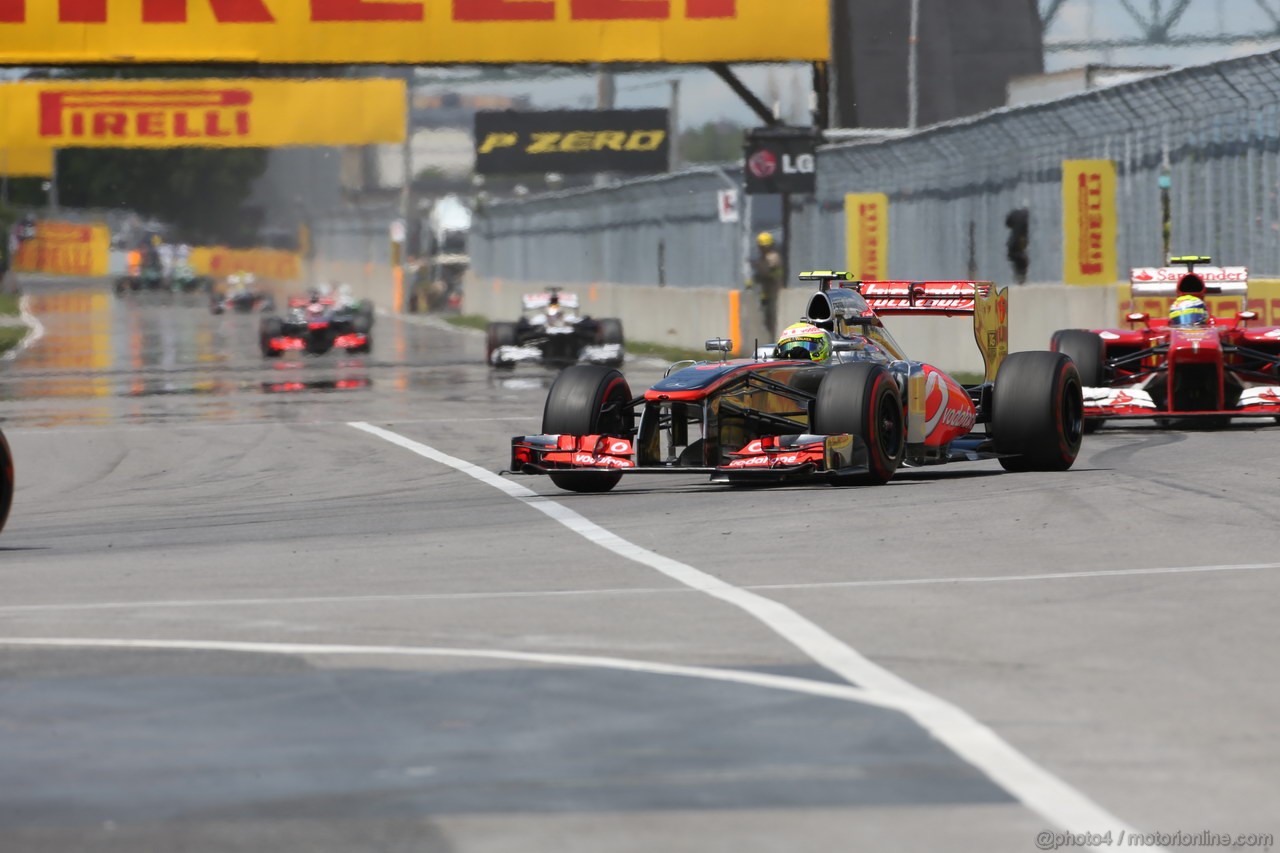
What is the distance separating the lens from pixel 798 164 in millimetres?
40156

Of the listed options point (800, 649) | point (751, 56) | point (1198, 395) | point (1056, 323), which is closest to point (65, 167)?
point (751, 56)

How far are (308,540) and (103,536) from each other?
4.36 ft

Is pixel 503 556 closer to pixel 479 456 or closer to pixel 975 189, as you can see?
pixel 479 456

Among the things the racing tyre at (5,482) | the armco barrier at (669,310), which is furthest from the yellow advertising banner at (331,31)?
the racing tyre at (5,482)

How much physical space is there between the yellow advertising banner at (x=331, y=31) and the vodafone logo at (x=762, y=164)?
364 centimetres

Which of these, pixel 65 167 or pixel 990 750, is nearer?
pixel 990 750

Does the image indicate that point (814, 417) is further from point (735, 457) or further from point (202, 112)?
point (202, 112)

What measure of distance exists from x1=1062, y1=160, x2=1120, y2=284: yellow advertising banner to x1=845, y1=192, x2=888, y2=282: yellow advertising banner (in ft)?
26.2

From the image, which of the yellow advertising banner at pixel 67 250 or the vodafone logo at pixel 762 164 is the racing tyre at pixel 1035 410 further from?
the yellow advertising banner at pixel 67 250

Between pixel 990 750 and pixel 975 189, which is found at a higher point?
pixel 975 189

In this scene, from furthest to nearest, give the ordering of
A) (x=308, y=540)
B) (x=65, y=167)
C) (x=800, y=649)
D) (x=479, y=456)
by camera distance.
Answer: (x=65, y=167), (x=479, y=456), (x=308, y=540), (x=800, y=649)

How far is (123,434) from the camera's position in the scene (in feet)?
75.6

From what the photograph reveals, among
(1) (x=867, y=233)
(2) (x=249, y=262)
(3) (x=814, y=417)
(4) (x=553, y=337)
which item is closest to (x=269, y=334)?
(4) (x=553, y=337)

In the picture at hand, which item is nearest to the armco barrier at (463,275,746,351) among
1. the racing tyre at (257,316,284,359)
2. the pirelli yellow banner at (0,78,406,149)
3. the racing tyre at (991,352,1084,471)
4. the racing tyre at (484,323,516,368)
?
the racing tyre at (484,323,516,368)
